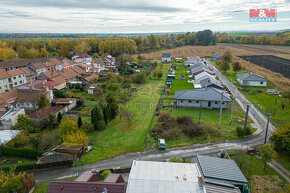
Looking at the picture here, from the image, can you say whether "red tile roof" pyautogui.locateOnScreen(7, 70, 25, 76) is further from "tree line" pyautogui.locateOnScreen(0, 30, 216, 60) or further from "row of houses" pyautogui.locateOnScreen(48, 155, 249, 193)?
"tree line" pyautogui.locateOnScreen(0, 30, 216, 60)

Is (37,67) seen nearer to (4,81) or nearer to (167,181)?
(4,81)

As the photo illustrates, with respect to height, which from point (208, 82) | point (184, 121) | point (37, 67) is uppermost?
point (37, 67)

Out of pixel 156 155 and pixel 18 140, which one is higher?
pixel 18 140

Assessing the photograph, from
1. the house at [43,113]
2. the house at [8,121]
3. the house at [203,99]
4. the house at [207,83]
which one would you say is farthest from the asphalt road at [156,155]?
the house at [207,83]

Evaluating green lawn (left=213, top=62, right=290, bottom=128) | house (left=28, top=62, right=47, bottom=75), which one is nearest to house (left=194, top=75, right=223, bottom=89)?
green lawn (left=213, top=62, right=290, bottom=128)

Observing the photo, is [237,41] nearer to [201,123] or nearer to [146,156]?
[201,123]

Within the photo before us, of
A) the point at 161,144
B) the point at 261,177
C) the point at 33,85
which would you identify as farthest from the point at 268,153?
the point at 33,85

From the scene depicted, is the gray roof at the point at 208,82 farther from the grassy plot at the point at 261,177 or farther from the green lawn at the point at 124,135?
the grassy plot at the point at 261,177

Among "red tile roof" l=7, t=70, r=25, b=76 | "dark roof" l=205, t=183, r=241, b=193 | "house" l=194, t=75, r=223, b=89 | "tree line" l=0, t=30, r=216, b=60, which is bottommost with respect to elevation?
"dark roof" l=205, t=183, r=241, b=193
